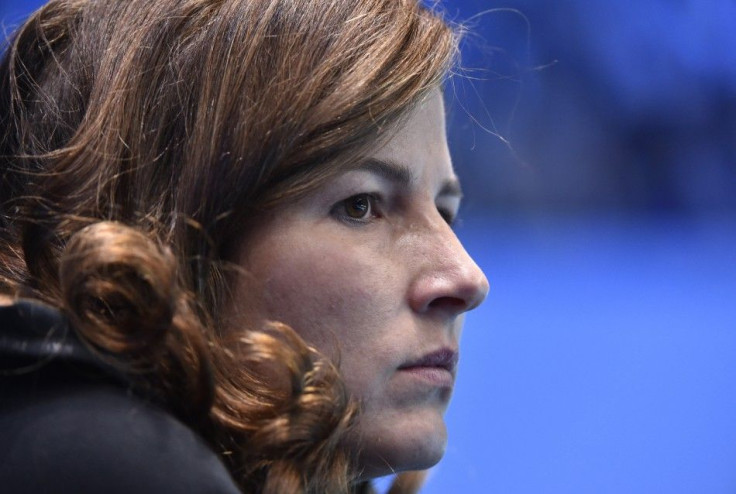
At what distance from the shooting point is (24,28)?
3.65 feet

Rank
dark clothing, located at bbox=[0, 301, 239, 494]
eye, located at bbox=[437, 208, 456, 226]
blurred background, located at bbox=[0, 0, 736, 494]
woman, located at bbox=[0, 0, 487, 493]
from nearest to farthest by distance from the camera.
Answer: dark clothing, located at bbox=[0, 301, 239, 494], woman, located at bbox=[0, 0, 487, 493], eye, located at bbox=[437, 208, 456, 226], blurred background, located at bbox=[0, 0, 736, 494]

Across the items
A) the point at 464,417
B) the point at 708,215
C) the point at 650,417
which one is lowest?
the point at 464,417

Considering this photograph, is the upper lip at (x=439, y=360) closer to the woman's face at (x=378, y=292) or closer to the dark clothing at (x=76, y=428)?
the woman's face at (x=378, y=292)

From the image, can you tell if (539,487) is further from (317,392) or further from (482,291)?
(317,392)

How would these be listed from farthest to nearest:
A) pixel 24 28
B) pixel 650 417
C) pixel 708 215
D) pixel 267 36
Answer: pixel 708 215 < pixel 650 417 < pixel 24 28 < pixel 267 36

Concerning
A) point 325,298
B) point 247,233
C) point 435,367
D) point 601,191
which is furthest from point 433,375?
point 601,191

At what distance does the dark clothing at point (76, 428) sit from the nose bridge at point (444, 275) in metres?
0.32

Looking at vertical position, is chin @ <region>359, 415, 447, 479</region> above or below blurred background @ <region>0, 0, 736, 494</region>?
below

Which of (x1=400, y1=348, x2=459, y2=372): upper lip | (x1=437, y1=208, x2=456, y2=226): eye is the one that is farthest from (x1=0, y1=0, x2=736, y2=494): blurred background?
(x1=400, y1=348, x2=459, y2=372): upper lip

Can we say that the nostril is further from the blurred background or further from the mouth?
the blurred background

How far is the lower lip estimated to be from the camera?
941mm

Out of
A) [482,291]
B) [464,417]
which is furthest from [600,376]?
[482,291]

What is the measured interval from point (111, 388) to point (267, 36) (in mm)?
432

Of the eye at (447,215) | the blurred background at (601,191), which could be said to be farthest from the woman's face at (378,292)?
the blurred background at (601,191)
